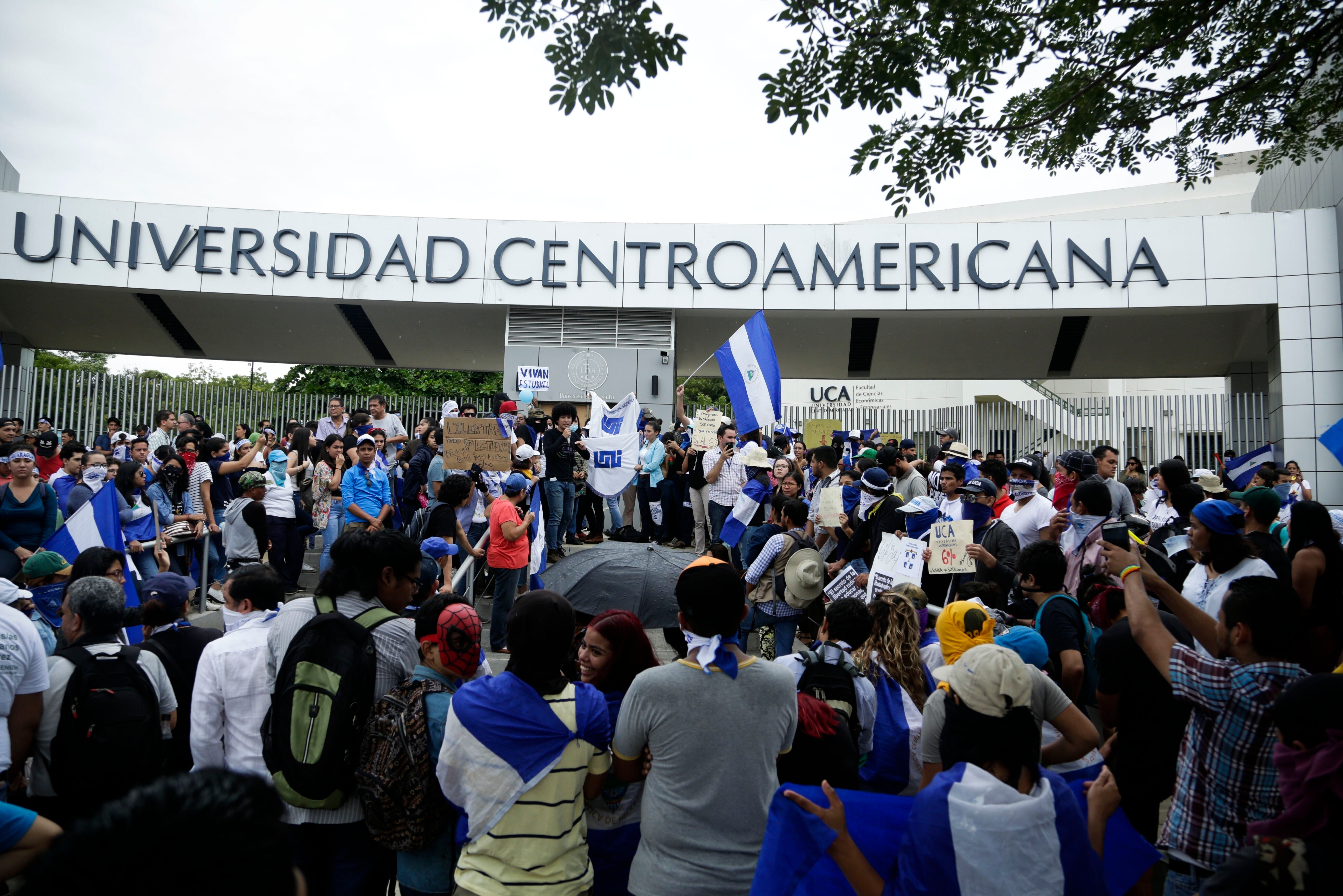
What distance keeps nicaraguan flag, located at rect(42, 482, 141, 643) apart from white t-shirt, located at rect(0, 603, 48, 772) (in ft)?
9.89

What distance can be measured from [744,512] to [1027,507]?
295 centimetres

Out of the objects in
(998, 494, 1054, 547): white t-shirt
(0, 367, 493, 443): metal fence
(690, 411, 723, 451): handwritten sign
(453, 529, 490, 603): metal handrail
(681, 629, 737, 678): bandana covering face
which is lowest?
(453, 529, 490, 603): metal handrail

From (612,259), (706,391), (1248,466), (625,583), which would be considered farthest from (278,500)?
(706,391)

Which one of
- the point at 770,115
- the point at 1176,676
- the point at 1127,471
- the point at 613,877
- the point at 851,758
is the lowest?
the point at 613,877

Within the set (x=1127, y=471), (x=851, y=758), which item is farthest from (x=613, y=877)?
(x=1127, y=471)

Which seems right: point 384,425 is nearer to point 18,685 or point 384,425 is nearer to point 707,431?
point 707,431

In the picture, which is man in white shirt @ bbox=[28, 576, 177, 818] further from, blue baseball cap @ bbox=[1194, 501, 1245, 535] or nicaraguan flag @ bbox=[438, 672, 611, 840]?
blue baseball cap @ bbox=[1194, 501, 1245, 535]

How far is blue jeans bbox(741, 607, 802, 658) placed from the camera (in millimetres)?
6691

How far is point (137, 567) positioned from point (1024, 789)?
850 cm

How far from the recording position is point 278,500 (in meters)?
9.21

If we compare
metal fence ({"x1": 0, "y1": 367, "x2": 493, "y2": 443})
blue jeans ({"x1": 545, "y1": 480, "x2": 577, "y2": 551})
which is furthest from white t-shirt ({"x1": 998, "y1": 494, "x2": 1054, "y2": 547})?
metal fence ({"x1": 0, "y1": 367, "x2": 493, "y2": 443})

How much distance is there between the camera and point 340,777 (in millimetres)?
2930

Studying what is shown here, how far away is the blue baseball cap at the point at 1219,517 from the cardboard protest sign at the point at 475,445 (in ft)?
21.5

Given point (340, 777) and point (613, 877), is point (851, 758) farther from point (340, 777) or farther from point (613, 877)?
point (340, 777)
